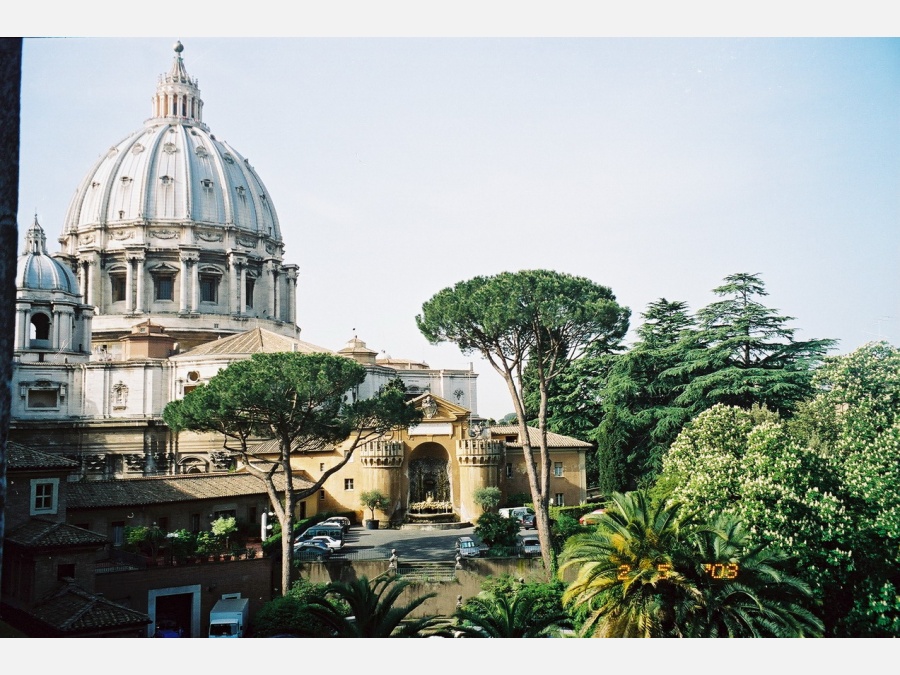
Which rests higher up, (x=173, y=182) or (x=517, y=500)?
(x=173, y=182)

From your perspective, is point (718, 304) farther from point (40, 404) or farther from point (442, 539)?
point (40, 404)

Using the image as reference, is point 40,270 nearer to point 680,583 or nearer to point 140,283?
point 140,283

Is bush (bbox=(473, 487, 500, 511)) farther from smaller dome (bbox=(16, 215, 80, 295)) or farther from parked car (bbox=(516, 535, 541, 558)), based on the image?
smaller dome (bbox=(16, 215, 80, 295))

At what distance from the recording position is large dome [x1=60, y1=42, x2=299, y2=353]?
40.8 m

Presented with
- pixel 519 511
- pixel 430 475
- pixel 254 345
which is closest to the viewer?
pixel 519 511

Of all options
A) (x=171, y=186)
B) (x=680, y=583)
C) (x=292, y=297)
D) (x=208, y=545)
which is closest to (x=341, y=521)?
(x=208, y=545)

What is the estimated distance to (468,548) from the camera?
19000 millimetres

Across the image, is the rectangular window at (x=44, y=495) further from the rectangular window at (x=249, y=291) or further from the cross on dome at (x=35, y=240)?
the rectangular window at (x=249, y=291)

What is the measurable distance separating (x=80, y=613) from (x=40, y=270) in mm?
24349

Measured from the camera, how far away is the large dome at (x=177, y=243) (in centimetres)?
4084

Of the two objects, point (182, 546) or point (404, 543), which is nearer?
point (182, 546)

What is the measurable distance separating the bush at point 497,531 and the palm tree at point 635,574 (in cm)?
703

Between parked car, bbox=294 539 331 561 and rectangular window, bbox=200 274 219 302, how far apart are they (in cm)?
2589

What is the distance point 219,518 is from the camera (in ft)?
64.6
